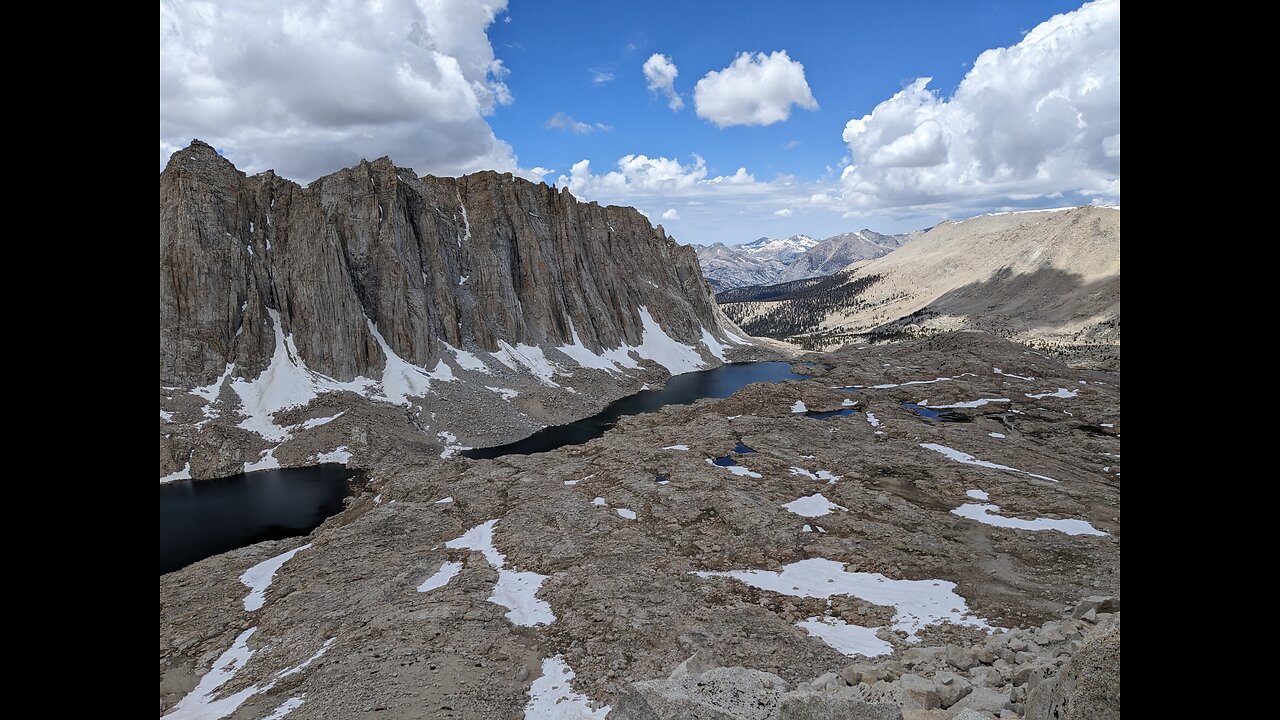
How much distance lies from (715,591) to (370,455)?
3419cm

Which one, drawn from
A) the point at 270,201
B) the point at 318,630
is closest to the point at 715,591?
the point at 318,630

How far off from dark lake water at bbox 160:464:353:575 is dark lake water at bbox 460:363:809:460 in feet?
37.3

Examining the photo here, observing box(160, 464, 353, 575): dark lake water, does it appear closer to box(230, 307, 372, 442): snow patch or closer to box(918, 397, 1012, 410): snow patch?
box(230, 307, 372, 442): snow patch

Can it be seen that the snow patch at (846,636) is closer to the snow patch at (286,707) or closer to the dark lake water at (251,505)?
the snow patch at (286,707)

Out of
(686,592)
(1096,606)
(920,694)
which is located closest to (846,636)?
(686,592)

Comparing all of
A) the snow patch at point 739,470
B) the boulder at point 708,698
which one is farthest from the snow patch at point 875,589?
the boulder at point 708,698

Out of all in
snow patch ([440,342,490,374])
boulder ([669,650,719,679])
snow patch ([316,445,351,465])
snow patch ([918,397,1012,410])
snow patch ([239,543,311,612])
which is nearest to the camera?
boulder ([669,650,719,679])

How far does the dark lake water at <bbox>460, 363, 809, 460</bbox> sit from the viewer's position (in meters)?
50.5

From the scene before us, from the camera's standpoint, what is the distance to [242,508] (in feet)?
117

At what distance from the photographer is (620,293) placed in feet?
322

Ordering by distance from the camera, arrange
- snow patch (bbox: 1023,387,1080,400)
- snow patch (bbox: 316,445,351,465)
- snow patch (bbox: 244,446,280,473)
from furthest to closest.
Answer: snow patch (bbox: 1023,387,1080,400)
snow patch (bbox: 316,445,351,465)
snow patch (bbox: 244,446,280,473)

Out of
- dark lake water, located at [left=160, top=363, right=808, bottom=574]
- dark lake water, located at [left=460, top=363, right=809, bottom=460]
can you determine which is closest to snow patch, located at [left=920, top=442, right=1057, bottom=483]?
dark lake water, located at [left=160, top=363, right=808, bottom=574]

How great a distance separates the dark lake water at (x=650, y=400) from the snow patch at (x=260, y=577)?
59.2 ft
